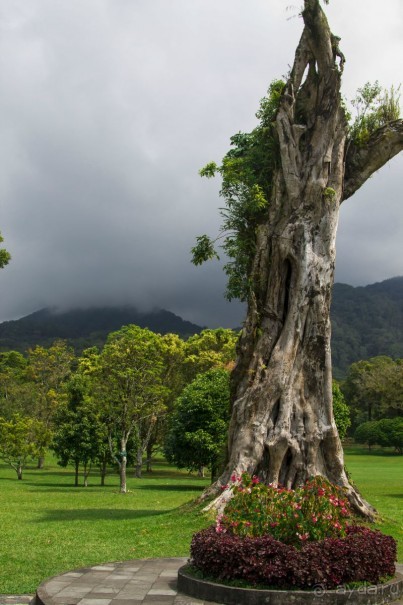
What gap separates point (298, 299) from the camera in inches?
710

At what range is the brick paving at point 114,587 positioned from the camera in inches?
316

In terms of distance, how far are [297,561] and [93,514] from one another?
14099mm

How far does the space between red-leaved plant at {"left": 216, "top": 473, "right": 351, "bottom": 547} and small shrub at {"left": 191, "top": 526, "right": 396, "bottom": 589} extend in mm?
278

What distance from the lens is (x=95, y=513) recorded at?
21.2m

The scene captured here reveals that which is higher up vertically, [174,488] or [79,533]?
[79,533]

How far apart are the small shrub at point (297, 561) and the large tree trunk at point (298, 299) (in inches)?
314

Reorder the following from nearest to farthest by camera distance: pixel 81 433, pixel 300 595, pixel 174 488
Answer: pixel 300 595 < pixel 174 488 < pixel 81 433

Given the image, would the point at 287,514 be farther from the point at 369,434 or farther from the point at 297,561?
the point at 369,434

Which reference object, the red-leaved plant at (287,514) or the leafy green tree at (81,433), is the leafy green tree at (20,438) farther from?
the red-leaved plant at (287,514)

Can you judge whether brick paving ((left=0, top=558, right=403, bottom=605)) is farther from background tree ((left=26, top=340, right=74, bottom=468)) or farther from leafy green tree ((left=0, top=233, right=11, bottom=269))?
background tree ((left=26, top=340, right=74, bottom=468))

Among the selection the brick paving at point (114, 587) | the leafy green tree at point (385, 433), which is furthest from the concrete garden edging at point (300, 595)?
the leafy green tree at point (385, 433)

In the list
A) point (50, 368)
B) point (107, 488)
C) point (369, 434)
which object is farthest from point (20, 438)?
point (369, 434)

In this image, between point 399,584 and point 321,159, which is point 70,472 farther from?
point 399,584

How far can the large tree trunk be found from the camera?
1697 centimetres
